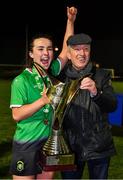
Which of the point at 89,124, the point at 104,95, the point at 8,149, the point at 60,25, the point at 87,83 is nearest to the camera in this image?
the point at 87,83

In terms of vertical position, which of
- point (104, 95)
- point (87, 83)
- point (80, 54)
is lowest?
point (104, 95)

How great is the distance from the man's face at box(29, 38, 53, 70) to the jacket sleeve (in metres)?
0.35

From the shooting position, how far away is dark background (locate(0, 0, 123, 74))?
4269cm

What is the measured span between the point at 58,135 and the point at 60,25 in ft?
141

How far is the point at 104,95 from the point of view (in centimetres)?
281

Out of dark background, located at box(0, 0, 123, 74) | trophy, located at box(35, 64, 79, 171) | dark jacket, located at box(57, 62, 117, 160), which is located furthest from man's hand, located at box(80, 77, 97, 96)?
dark background, located at box(0, 0, 123, 74)

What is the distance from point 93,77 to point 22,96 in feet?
1.55

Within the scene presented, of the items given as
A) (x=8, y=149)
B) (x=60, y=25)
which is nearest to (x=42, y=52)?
(x=8, y=149)

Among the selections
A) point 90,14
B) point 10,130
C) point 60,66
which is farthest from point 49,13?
point 60,66

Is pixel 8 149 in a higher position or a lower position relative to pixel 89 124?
lower

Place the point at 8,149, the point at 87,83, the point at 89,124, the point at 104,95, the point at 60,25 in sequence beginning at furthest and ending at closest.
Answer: the point at 60,25 → the point at 8,149 → the point at 89,124 → the point at 104,95 → the point at 87,83

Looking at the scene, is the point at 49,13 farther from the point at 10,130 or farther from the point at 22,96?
the point at 22,96

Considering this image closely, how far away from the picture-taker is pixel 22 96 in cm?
286

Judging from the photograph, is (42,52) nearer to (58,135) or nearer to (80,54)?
(80,54)
